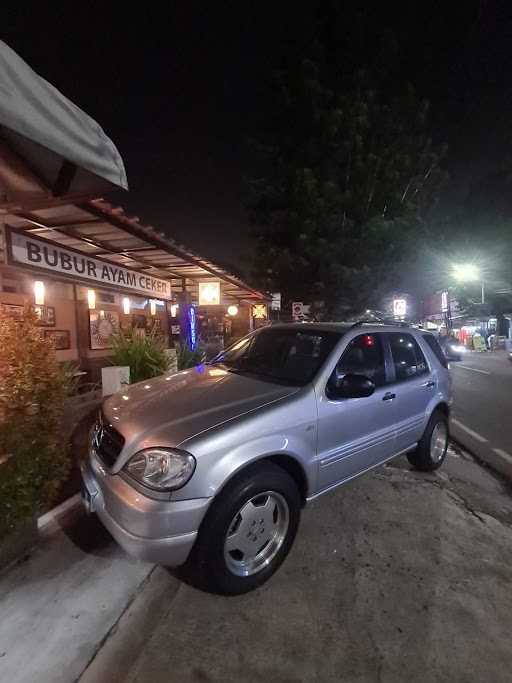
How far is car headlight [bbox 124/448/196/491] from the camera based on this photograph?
2242 mm

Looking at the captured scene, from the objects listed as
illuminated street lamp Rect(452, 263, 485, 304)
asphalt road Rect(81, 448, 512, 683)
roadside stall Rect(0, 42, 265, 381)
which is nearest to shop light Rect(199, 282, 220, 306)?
roadside stall Rect(0, 42, 265, 381)

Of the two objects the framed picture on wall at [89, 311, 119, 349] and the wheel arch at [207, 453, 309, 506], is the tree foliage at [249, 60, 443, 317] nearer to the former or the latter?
the framed picture on wall at [89, 311, 119, 349]

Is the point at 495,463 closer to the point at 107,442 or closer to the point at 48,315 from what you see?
the point at 107,442

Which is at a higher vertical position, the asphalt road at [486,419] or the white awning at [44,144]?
the white awning at [44,144]

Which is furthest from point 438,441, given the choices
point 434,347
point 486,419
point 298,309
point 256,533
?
point 298,309

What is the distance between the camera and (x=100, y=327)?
10586mm

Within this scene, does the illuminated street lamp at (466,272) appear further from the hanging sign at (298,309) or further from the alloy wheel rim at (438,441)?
the alloy wheel rim at (438,441)

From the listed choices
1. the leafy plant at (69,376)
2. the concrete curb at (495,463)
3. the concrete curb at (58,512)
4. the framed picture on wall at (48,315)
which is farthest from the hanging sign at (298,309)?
the concrete curb at (58,512)

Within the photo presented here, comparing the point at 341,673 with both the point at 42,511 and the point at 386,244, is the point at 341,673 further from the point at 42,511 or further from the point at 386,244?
the point at 386,244

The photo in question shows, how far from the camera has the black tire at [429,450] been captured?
446 centimetres

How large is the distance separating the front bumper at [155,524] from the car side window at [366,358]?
1.87 meters

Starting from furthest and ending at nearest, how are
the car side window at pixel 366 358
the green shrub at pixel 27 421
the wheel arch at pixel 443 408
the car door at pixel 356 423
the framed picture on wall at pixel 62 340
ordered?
the framed picture on wall at pixel 62 340 < the wheel arch at pixel 443 408 < the car side window at pixel 366 358 < the car door at pixel 356 423 < the green shrub at pixel 27 421

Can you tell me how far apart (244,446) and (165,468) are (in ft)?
1.70

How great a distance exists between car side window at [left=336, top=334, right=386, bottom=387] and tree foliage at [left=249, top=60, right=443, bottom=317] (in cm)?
978
